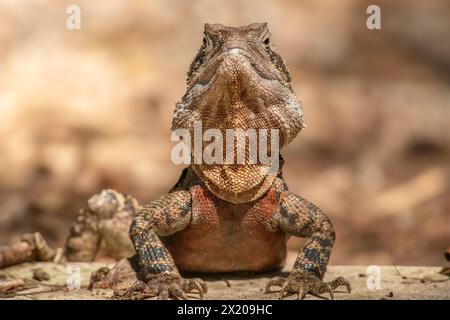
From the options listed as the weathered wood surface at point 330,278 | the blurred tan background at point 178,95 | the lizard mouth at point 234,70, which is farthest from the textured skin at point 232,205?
the blurred tan background at point 178,95

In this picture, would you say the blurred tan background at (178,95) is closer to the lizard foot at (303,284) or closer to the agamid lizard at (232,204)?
the agamid lizard at (232,204)

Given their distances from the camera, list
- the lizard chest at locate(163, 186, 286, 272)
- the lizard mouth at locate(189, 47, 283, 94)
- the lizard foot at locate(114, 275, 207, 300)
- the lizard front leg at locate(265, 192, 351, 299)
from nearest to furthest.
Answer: the lizard mouth at locate(189, 47, 283, 94) < the lizard foot at locate(114, 275, 207, 300) < the lizard front leg at locate(265, 192, 351, 299) < the lizard chest at locate(163, 186, 286, 272)

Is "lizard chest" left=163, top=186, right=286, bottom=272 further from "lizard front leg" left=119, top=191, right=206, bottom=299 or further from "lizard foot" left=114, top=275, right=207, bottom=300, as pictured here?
"lizard foot" left=114, top=275, right=207, bottom=300

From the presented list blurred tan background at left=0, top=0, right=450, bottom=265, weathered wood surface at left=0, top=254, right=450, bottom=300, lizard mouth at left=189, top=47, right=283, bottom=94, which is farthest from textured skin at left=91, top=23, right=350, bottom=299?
blurred tan background at left=0, top=0, right=450, bottom=265

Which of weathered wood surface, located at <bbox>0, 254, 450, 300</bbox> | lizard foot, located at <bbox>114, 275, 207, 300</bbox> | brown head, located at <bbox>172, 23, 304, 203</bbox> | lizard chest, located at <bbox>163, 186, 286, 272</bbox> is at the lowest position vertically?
weathered wood surface, located at <bbox>0, 254, 450, 300</bbox>
